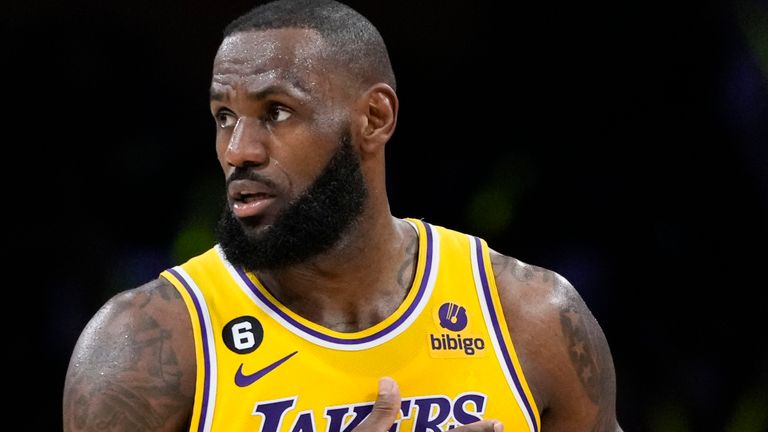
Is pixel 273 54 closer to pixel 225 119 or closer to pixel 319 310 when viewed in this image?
pixel 225 119

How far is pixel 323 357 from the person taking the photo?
2436 millimetres

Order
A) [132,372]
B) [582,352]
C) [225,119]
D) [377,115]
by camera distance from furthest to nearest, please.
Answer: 1. [582,352]
2. [377,115]
3. [225,119]
4. [132,372]

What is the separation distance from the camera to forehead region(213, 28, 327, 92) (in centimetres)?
235

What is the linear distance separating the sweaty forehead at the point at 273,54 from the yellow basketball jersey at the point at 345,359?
1.37 ft

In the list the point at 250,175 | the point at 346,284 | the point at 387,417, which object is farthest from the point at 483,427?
the point at 250,175

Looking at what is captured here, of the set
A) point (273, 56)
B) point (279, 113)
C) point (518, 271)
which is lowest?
point (518, 271)

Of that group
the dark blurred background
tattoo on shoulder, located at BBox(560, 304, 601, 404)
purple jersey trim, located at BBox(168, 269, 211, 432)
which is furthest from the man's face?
the dark blurred background

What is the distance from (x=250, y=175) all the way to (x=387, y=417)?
530 millimetres

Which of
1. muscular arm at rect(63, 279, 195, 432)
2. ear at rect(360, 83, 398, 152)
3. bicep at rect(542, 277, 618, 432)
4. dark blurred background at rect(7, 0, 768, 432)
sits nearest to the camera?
muscular arm at rect(63, 279, 195, 432)

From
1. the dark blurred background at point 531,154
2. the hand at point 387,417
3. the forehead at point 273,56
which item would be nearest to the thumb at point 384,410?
the hand at point 387,417

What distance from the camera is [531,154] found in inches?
168

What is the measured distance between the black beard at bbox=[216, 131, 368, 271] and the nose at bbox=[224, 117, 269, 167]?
0.12 m

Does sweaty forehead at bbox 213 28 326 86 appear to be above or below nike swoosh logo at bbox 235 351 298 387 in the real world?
above

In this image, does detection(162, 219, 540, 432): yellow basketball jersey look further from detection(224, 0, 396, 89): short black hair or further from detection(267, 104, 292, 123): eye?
detection(224, 0, 396, 89): short black hair
